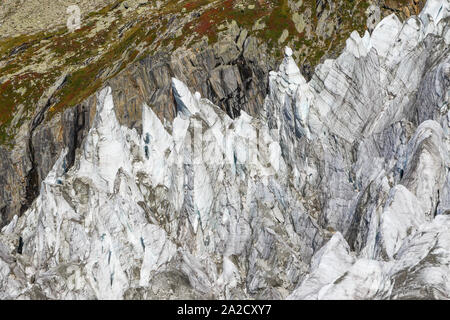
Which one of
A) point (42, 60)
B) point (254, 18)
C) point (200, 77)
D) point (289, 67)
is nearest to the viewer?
point (289, 67)

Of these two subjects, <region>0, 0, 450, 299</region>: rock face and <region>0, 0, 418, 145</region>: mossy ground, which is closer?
<region>0, 0, 450, 299</region>: rock face

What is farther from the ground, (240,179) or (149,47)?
(149,47)

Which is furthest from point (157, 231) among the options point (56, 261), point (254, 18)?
point (254, 18)

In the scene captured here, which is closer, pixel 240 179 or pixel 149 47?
pixel 240 179

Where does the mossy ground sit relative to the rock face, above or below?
above

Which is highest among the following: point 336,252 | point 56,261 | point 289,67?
point 289,67
